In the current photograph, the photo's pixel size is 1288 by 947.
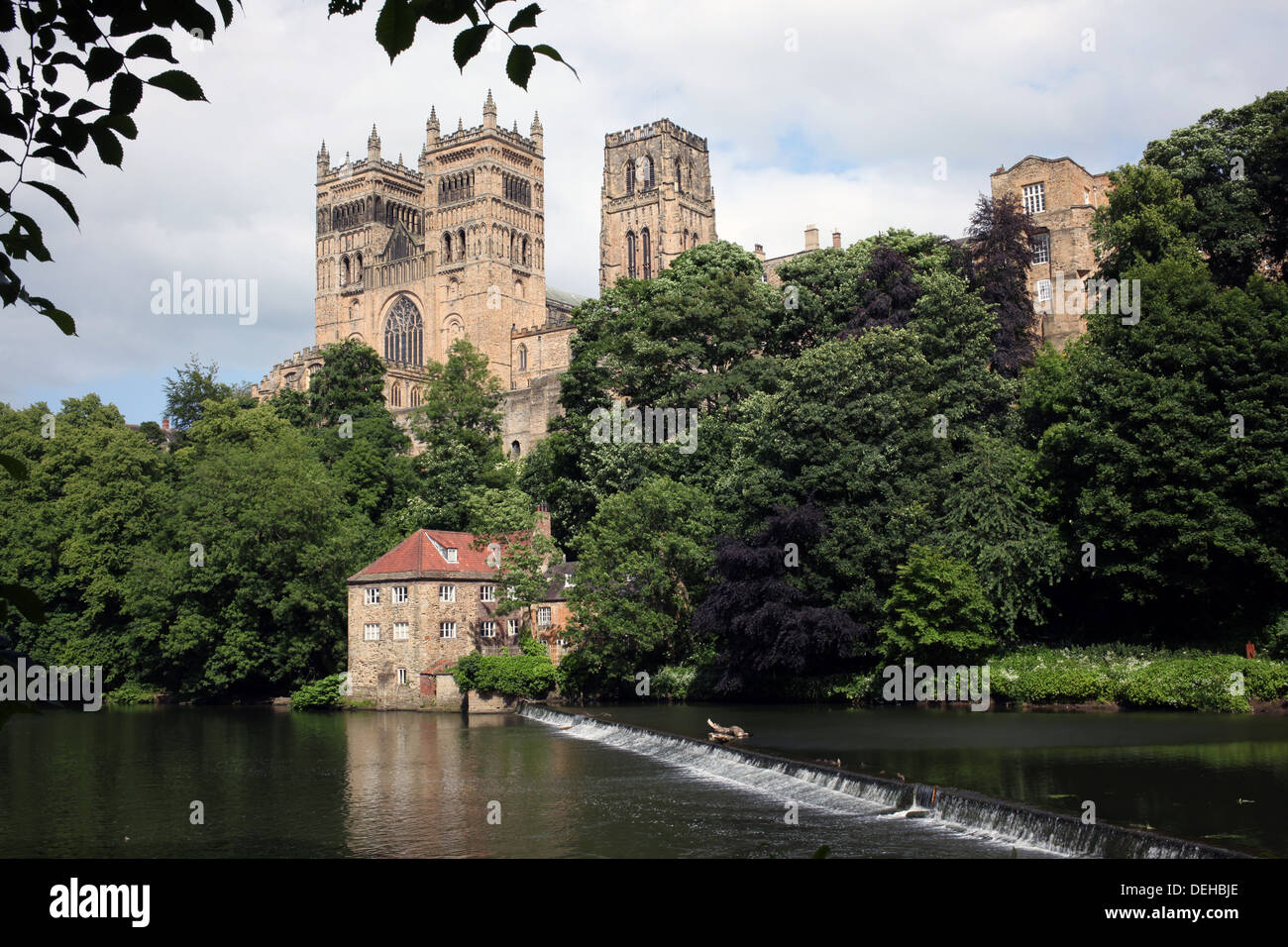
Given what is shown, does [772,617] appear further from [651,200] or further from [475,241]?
[651,200]

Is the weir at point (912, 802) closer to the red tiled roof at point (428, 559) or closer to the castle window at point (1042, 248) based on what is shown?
the red tiled roof at point (428, 559)

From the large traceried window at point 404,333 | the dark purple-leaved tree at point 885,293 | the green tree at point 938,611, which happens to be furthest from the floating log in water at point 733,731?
the large traceried window at point 404,333

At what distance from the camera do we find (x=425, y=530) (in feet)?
156

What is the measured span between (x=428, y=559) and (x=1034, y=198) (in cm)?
3153

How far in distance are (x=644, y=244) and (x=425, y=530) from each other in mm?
72682

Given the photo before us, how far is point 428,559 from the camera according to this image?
46.3 m

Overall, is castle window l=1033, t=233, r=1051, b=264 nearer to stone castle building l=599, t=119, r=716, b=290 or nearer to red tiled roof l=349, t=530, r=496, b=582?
red tiled roof l=349, t=530, r=496, b=582

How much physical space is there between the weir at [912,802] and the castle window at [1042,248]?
31.8 meters

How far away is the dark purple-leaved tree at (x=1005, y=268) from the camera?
148ft

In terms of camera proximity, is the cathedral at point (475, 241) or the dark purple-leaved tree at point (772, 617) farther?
the cathedral at point (475, 241)
